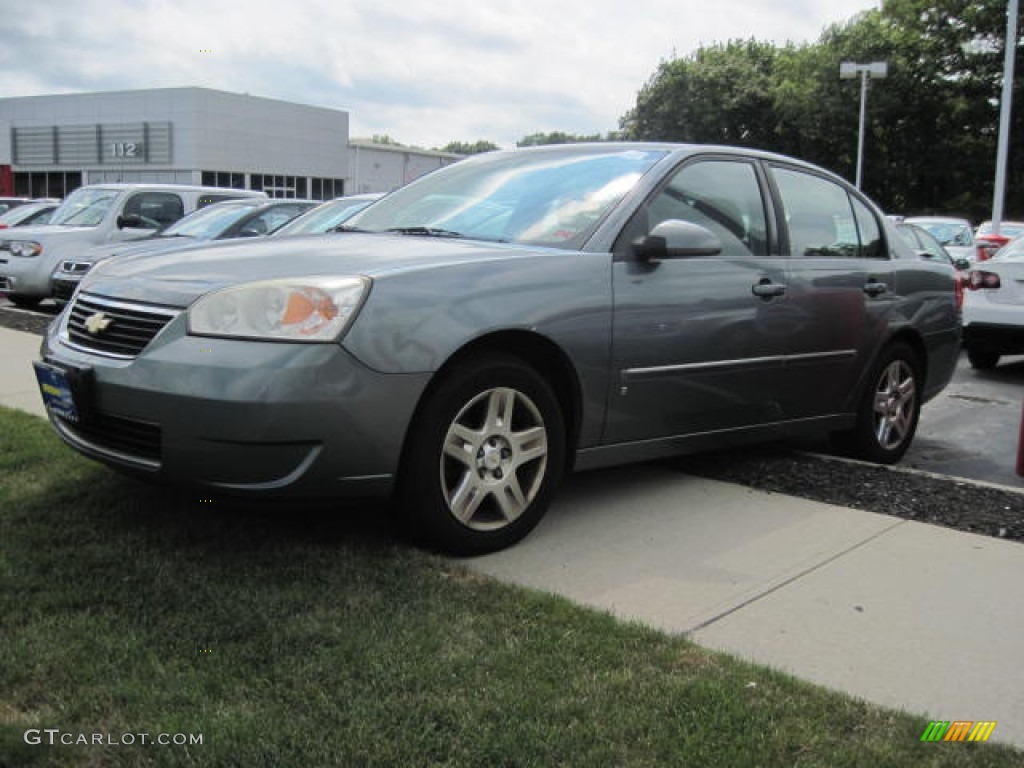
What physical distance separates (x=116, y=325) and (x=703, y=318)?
7.85 feet

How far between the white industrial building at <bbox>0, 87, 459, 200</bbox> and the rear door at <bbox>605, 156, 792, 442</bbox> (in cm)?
4395

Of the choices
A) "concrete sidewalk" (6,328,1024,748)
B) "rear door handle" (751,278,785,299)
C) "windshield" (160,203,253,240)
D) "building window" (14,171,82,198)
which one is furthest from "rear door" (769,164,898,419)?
"building window" (14,171,82,198)

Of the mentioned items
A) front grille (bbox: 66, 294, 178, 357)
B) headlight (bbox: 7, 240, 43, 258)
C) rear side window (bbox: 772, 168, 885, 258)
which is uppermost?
rear side window (bbox: 772, 168, 885, 258)

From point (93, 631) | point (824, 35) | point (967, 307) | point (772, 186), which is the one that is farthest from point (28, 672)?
point (824, 35)

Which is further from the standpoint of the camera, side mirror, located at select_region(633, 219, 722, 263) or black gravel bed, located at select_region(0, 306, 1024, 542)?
black gravel bed, located at select_region(0, 306, 1024, 542)

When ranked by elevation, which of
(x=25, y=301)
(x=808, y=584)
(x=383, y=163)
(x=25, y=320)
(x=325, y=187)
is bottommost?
(x=808, y=584)

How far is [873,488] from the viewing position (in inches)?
194

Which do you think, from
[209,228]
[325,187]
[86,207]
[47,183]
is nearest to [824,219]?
[209,228]

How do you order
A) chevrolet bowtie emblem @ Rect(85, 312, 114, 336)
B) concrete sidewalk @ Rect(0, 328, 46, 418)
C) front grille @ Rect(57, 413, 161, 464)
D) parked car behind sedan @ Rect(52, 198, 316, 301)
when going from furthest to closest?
parked car behind sedan @ Rect(52, 198, 316, 301) < concrete sidewalk @ Rect(0, 328, 46, 418) < chevrolet bowtie emblem @ Rect(85, 312, 114, 336) < front grille @ Rect(57, 413, 161, 464)

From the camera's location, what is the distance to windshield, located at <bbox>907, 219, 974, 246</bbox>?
1748cm

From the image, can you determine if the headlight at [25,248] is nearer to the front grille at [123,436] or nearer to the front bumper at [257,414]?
the front grille at [123,436]

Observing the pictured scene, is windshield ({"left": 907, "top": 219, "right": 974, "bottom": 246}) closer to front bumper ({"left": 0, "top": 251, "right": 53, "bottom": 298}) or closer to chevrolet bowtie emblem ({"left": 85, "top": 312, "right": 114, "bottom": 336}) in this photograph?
front bumper ({"left": 0, "top": 251, "right": 53, "bottom": 298})

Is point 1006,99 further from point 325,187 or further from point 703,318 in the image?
point 325,187

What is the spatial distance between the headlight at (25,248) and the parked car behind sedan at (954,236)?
42.3 ft
